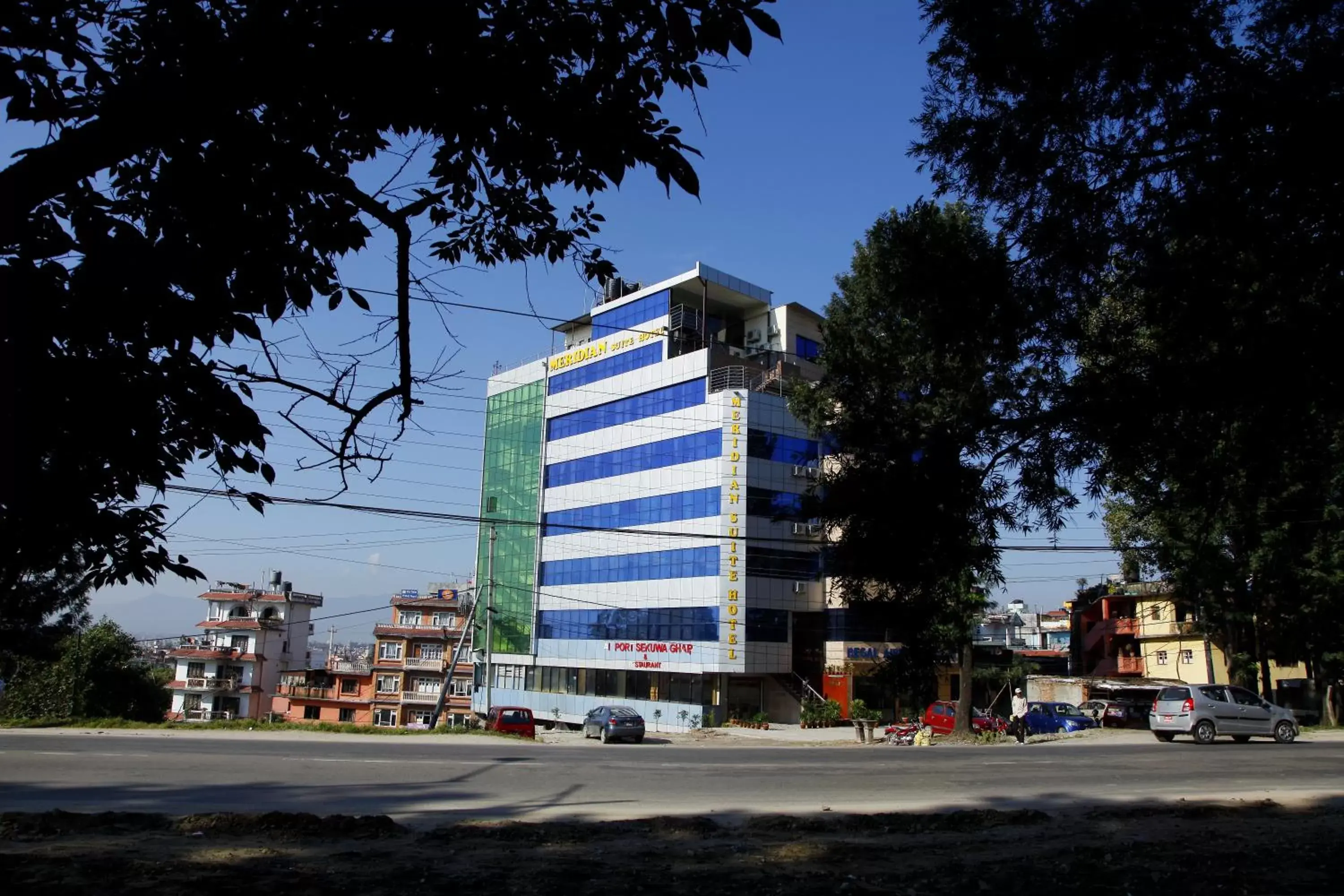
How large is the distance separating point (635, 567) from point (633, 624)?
120 inches

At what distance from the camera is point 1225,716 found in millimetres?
25516

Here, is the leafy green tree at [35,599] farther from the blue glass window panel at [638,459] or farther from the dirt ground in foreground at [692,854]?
the blue glass window panel at [638,459]

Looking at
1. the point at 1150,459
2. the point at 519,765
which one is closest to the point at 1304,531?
Answer: the point at 519,765

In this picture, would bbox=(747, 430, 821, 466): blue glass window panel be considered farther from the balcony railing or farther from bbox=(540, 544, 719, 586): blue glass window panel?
the balcony railing

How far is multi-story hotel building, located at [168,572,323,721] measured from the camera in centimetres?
7125

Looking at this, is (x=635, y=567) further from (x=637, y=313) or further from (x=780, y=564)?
(x=637, y=313)

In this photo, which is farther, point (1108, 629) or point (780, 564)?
point (1108, 629)

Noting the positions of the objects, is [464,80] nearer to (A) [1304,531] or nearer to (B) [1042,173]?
(B) [1042,173]

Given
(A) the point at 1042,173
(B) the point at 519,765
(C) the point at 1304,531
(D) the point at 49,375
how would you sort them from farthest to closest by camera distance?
(C) the point at 1304,531 → (B) the point at 519,765 → (A) the point at 1042,173 → (D) the point at 49,375

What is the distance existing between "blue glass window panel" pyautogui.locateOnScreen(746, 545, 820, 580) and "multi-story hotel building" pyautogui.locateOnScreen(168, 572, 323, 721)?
144 feet

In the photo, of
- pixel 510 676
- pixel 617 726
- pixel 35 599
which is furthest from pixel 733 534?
pixel 35 599

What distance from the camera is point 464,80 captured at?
476 cm

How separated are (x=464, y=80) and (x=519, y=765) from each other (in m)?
16.6

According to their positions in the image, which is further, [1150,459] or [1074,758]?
[1074,758]
